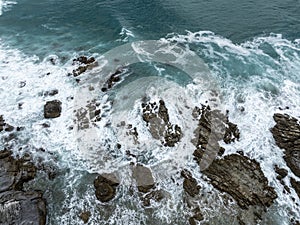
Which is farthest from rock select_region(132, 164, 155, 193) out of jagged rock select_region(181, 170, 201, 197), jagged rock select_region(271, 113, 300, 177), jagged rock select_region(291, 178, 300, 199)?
jagged rock select_region(271, 113, 300, 177)

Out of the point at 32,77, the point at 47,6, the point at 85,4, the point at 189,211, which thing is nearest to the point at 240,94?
the point at 189,211

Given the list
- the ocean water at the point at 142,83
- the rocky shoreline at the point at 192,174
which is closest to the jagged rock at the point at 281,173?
the rocky shoreline at the point at 192,174

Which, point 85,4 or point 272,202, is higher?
point 85,4

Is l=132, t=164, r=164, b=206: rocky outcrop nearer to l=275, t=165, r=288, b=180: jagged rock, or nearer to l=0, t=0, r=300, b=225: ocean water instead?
l=0, t=0, r=300, b=225: ocean water

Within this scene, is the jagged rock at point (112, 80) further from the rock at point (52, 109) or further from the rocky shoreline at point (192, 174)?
the rock at point (52, 109)

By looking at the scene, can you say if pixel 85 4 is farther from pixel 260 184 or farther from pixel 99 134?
pixel 260 184

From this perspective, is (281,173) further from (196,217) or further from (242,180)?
(196,217)
